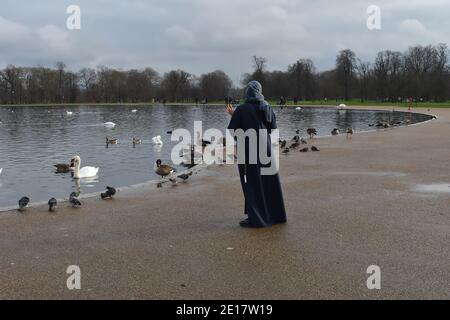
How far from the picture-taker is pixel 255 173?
6727mm

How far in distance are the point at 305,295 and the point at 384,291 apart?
74 centimetres

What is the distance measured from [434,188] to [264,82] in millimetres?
100509

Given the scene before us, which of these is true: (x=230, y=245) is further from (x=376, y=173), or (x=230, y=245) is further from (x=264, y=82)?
(x=264, y=82)

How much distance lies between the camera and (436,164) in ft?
42.4

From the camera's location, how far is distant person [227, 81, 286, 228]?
22.2 feet

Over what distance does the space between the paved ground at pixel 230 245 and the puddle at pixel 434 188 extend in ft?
0.50

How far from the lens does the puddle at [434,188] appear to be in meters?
9.39

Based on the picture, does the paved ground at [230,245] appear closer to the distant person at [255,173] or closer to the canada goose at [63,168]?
the distant person at [255,173]

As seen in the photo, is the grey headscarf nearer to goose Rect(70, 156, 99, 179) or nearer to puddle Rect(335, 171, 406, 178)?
puddle Rect(335, 171, 406, 178)

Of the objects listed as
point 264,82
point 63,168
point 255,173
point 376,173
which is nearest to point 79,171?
point 63,168

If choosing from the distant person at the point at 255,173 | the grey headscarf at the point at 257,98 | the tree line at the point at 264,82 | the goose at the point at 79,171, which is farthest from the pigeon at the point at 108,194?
the tree line at the point at 264,82
